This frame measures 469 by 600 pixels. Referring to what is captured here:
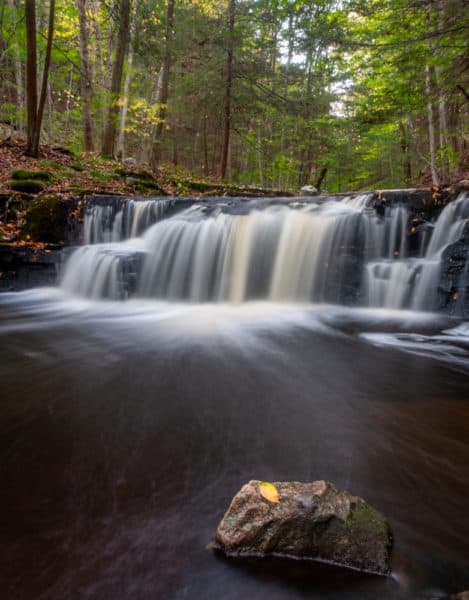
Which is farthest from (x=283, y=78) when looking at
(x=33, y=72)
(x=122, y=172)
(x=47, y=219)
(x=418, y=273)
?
(x=418, y=273)

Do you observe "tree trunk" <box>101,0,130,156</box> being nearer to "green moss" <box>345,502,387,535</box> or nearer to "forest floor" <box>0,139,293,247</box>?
"forest floor" <box>0,139,293,247</box>

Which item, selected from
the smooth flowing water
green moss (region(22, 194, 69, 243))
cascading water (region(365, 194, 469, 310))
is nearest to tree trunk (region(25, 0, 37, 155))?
green moss (region(22, 194, 69, 243))

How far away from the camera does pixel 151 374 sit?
3855 mm

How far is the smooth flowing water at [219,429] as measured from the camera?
149 centimetres

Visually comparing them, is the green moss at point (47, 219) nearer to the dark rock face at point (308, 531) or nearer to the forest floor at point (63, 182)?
the forest floor at point (63, 182)

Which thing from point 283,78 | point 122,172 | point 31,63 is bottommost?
point 122,172

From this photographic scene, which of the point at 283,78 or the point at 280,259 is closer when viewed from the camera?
the point at 280,259

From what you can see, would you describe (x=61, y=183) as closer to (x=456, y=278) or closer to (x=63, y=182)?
(x=63, y=182)

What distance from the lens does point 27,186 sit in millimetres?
9211

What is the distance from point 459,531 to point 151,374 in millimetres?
2957

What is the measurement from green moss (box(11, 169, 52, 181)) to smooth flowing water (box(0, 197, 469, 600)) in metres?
4.22

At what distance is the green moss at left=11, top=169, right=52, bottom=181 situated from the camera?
9555 mm

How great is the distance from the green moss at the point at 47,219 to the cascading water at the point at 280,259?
1.04 metres

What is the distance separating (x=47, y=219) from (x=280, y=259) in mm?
5822
